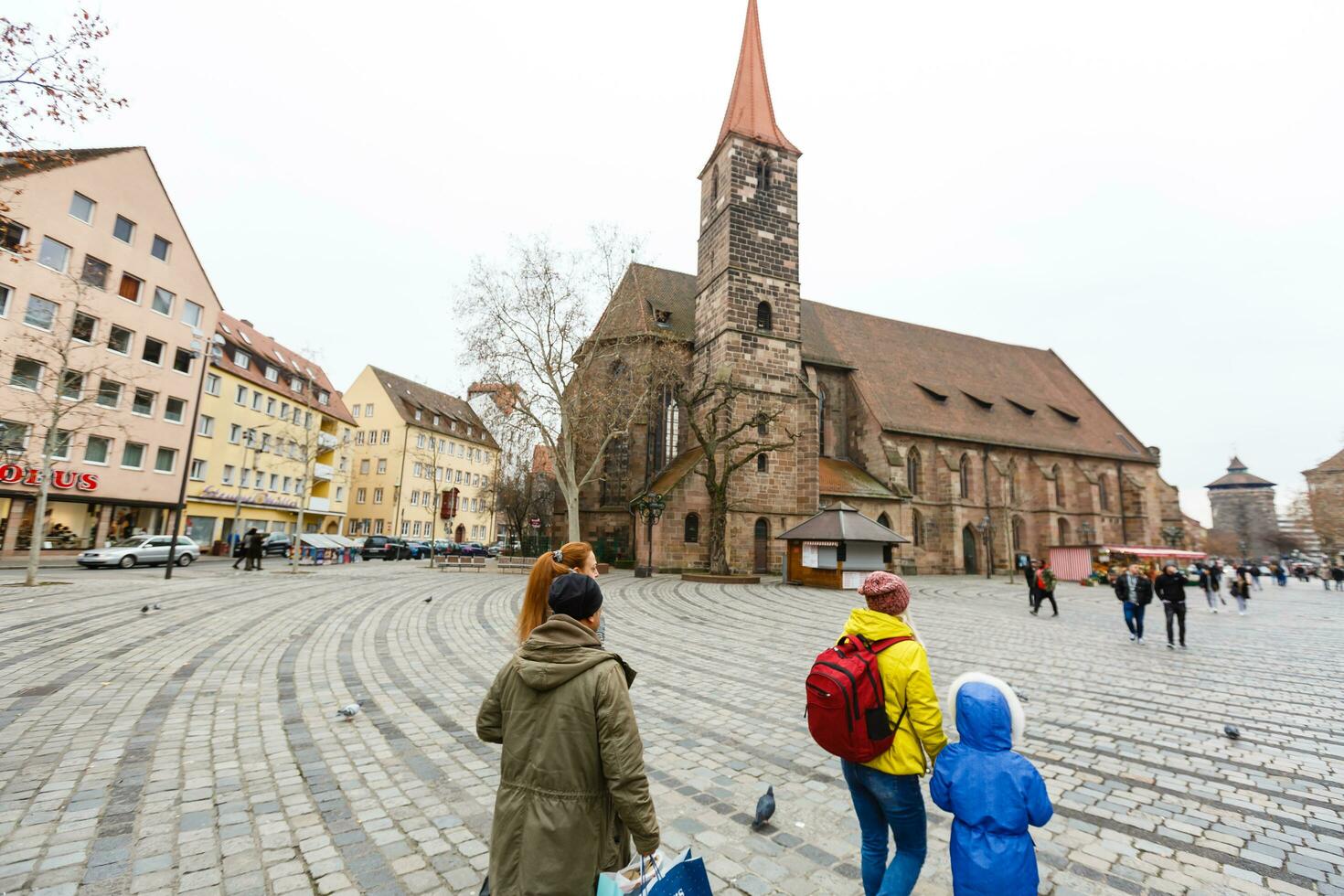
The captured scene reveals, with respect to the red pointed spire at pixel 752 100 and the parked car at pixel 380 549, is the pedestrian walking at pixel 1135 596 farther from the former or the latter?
the parked car at pixel 380 549

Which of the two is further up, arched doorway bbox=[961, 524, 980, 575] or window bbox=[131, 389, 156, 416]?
window bbox=[131, 389, 156, 416]

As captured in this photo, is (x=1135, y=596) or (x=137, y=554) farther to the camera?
(x=137, y=554)

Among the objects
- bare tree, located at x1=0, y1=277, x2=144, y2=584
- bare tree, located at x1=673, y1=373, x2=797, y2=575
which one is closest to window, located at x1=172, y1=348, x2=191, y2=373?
bare tree, located at x1=0, y1=277, x2=144, y2=584

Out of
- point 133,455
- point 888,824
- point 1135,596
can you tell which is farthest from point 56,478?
point 1135,596

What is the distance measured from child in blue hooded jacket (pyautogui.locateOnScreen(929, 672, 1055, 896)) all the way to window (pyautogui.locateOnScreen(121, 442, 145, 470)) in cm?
3394

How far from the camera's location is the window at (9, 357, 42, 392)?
2133 cm

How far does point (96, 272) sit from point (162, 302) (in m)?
3.27

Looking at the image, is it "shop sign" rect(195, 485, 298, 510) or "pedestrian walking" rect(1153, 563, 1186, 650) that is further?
"shop sign" rect(195, 485, 298, 510)

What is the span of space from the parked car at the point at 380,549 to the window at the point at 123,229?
1836 cm

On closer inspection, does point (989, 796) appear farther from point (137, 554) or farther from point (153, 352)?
point (153, 352)

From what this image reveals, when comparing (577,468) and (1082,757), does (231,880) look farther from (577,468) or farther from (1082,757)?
(577,468)

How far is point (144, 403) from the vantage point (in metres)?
26.3

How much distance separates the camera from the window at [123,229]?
980 inches

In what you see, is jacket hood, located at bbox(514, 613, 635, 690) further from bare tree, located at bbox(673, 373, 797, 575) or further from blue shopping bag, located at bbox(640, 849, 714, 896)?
bare tree, located at bbox(673, 373, 797, 575)
